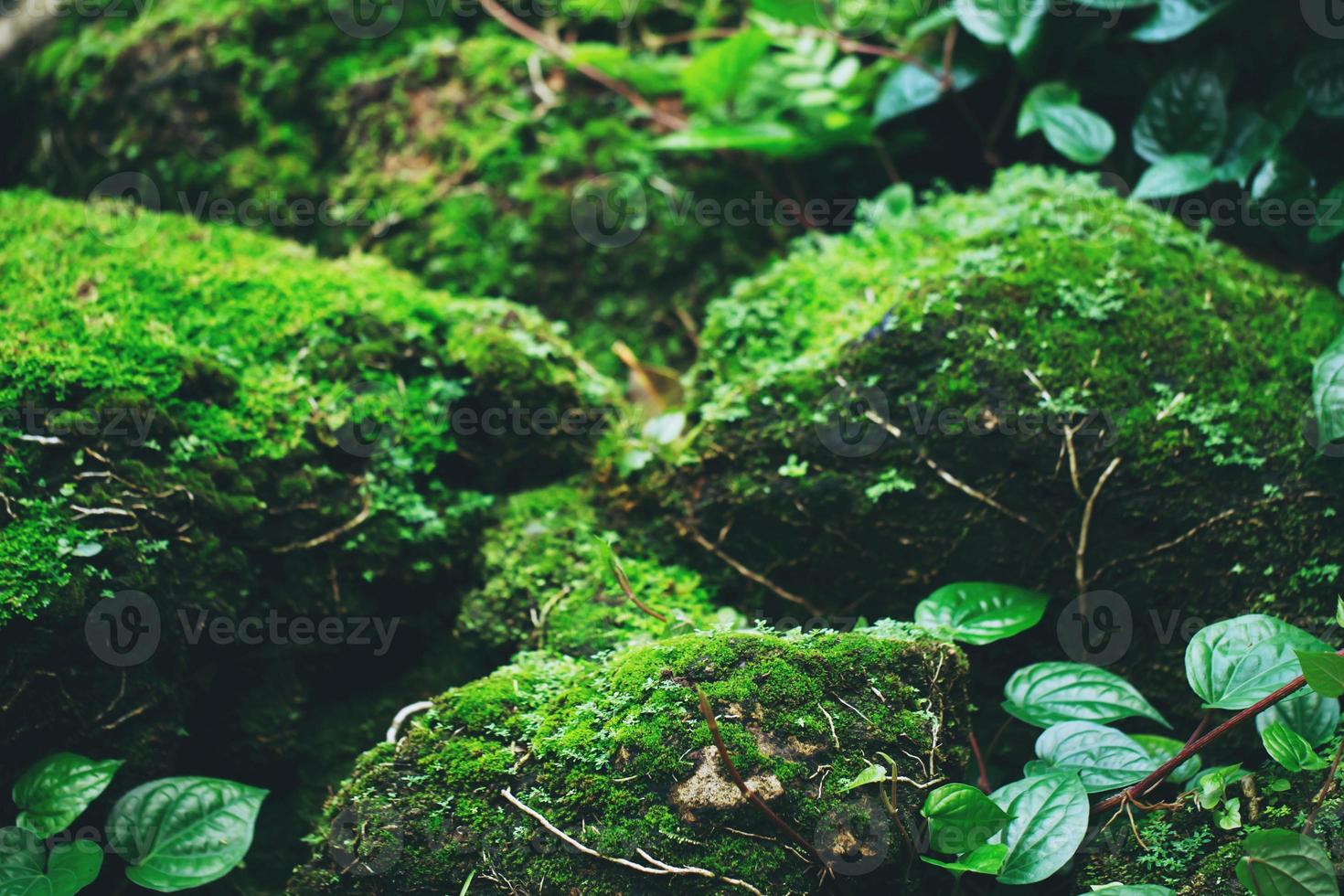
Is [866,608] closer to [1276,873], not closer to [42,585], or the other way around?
[1276,873]

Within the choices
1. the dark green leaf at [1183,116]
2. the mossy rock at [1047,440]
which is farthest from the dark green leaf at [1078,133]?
the mossy rock at [1047,440]

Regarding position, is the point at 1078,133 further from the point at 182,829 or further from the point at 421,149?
the point at 182,829

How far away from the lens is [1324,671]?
182 cm

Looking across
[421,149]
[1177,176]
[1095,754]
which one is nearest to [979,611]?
[1095,754]

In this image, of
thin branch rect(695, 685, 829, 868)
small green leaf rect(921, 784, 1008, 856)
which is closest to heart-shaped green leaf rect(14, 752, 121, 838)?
thin branch rect(695, 685, 829, 868)

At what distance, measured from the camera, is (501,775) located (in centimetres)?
207

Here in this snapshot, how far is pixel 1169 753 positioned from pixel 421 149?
3707 millimetres

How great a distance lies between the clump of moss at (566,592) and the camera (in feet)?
8.34

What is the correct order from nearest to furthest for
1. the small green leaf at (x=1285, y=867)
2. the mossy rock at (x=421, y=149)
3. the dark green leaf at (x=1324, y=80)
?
the small green leaf at (x=1285, y=867) → the dark green leaf at (x=1324, y=80) → the mossy rock at (x=421, y=149)

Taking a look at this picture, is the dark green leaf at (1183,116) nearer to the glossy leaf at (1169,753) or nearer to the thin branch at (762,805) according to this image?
the glossy leaf at (1169,753)

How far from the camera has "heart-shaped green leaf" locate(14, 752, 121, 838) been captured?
7.06ft

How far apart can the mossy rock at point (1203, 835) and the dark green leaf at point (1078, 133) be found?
207cm

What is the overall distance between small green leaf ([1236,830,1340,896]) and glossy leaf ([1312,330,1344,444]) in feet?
3.57

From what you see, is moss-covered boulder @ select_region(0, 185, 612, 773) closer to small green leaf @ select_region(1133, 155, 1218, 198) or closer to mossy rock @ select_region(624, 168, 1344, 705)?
mossy rock @ select_region(624, 168, 1344, 705)
